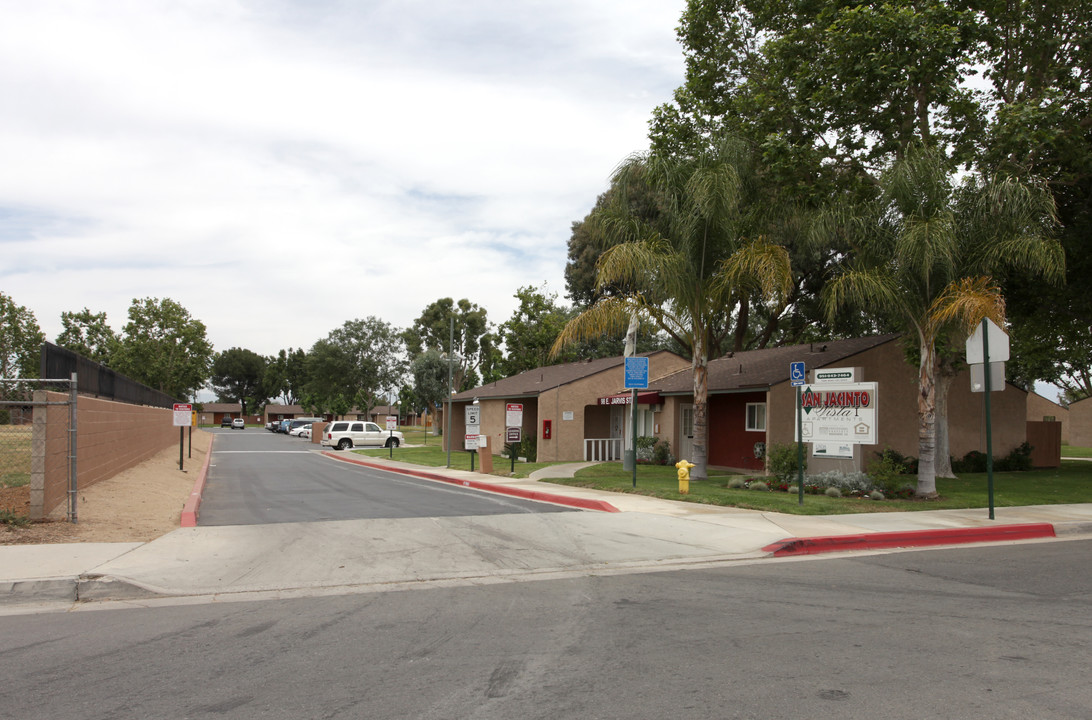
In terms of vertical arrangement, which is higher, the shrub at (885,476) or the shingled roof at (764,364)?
the shingled roof at (764,364)

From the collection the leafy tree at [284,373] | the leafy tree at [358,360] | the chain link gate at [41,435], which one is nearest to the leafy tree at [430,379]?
the leafy tree at [358,360]

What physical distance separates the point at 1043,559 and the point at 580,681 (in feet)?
25.6

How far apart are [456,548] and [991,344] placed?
9.47 metres

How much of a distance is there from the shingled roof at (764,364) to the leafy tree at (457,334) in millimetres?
44768

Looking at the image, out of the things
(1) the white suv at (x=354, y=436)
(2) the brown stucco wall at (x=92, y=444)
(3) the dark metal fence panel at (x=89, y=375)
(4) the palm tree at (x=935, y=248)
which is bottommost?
(1) the white suv at (x=354, y=436)

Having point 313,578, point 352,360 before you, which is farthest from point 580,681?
point 352,360

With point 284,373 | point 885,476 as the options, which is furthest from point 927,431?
point 284,373

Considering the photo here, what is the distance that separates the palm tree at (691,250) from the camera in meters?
17.9

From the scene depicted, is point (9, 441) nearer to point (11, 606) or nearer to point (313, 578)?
point (11, 606)

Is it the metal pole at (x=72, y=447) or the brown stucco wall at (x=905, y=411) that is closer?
the metal pole at (x=72, y=447)

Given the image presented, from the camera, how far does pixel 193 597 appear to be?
7.68 metres

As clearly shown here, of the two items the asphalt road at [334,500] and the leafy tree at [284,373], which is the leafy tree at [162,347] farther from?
the leafy tree at [284,373]

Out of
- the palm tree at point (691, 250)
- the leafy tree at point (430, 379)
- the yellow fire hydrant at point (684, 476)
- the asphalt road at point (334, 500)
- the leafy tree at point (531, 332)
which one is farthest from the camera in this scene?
the leafy tree at point (430, 379)

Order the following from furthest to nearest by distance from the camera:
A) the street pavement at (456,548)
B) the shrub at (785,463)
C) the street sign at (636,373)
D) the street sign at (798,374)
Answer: the shrub at (785,463), the street sign at (636,373), the street sign at (798,374), the street pavement at (456,548)
